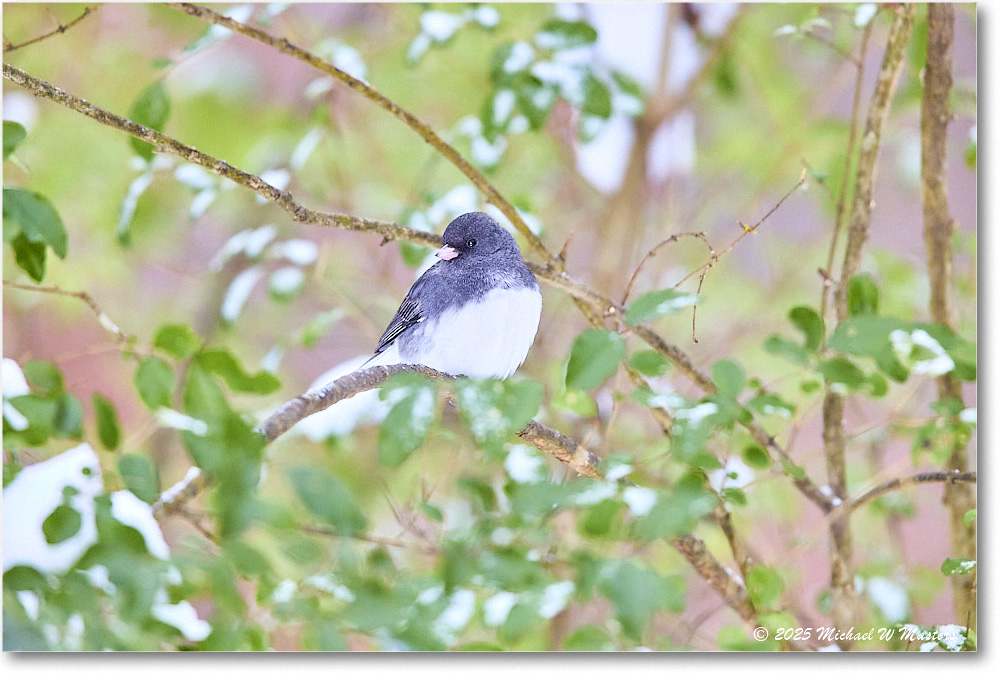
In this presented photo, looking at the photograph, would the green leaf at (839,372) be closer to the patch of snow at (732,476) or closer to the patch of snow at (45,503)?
the patch of snow at (732,476)

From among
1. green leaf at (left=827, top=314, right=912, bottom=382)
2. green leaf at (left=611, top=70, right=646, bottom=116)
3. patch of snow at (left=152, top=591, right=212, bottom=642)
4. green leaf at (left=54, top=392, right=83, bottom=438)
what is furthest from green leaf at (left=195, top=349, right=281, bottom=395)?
green leaf at (left=611, top=70, right=646, bottom=116)

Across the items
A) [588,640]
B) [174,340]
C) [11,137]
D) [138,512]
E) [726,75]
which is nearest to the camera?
[588,640]

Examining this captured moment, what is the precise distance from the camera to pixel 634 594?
2.31ft

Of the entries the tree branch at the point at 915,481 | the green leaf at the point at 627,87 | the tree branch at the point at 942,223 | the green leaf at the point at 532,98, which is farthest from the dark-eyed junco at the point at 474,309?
the tree branch at the point at 942,223

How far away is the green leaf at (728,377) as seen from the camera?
36.4 inches

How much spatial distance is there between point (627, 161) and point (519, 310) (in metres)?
0.92

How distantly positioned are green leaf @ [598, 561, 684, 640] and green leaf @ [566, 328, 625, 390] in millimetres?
183

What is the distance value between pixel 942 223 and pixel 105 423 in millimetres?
1407

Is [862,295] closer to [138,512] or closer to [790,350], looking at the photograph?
[790,350]

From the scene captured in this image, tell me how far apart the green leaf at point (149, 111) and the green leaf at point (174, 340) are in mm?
409

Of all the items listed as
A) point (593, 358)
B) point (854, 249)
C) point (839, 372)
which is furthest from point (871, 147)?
point (593, 358)

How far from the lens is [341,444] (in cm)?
158

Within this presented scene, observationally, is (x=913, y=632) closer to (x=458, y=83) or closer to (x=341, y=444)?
(x=341, y=444)

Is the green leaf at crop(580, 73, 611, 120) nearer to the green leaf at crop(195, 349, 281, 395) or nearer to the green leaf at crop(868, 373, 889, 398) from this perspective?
the green leaf at crop(868, 373, 889, 398)
